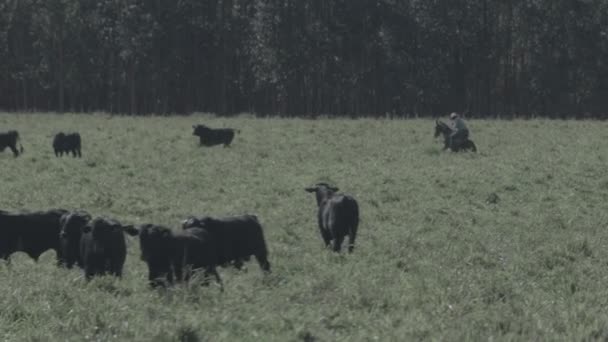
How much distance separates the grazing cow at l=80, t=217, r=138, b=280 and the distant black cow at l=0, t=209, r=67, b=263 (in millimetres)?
1814

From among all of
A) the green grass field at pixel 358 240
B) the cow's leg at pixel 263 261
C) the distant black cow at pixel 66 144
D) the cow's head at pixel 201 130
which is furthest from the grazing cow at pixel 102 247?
the cow's head at pixel 201 130

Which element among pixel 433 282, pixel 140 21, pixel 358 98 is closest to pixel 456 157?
pixel 433 282

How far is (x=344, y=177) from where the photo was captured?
79.2 ft

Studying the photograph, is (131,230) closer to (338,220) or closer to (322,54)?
(338,220)

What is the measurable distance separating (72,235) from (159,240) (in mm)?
2265

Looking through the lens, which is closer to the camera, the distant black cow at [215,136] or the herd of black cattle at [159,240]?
the herd of black cattle at [159,240]

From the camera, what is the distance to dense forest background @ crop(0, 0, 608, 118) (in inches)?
2889

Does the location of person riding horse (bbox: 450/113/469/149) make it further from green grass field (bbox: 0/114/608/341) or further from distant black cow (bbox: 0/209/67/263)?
distant black cow (bbox: 0/209/67/263)

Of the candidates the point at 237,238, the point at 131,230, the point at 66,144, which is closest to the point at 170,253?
the point at 131,230

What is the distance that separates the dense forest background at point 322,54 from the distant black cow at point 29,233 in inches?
2353

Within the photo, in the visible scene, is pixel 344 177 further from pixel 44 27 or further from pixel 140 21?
pixel 44 27

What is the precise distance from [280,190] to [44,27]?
2445 inches

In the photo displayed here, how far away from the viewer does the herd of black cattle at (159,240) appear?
10391 millimetres

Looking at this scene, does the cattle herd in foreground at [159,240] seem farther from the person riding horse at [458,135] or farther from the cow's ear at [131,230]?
the person riding horse at [458,135]
